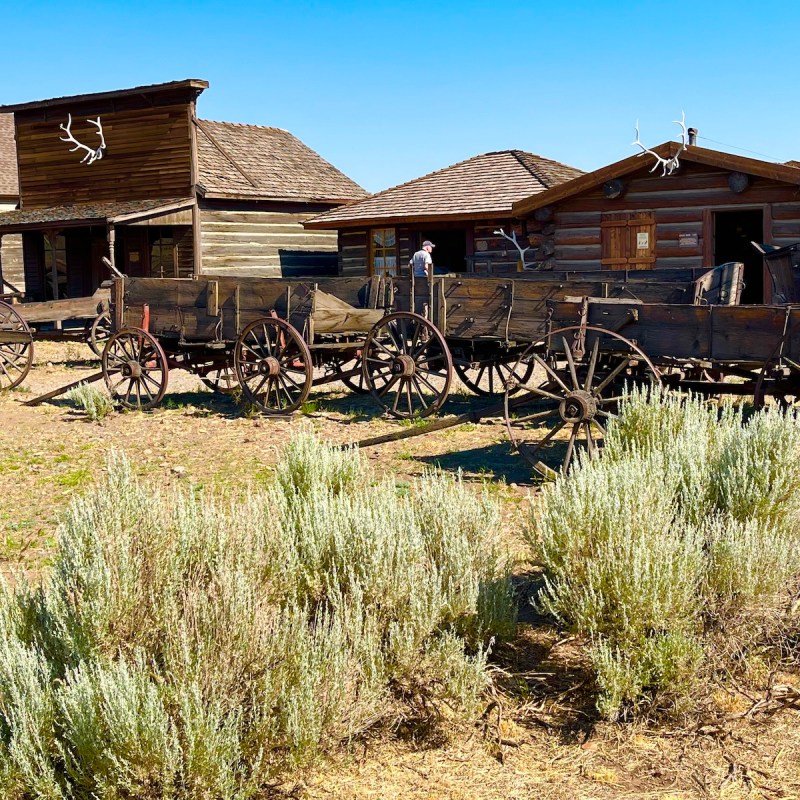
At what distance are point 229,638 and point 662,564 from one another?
69.8 inches

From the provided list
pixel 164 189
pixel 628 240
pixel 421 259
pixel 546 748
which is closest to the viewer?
pixel 546 748

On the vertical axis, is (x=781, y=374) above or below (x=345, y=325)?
below

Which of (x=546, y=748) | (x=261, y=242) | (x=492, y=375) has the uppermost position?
(x=261, y=242)

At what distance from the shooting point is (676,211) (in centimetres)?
1731

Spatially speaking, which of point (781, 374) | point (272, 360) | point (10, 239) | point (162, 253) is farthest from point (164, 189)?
point (781, 374)

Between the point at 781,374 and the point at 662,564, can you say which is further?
the point at 781,374

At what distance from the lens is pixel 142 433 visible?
1066 cm

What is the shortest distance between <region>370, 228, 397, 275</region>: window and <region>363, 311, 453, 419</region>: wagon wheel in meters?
10.8

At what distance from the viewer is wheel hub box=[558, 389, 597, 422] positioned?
7766 millimetres

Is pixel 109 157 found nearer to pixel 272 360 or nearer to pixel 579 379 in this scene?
pixel 272 360

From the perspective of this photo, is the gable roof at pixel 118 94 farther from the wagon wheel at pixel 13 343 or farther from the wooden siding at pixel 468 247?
the wagon wheel at pixel 13 343

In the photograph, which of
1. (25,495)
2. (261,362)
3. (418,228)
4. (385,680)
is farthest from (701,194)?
(385,680)

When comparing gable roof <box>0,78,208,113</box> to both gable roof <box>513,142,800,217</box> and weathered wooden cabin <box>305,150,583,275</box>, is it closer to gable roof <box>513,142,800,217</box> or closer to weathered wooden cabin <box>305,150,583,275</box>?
weathered wooden cabin <box>305,150,583,275</box>

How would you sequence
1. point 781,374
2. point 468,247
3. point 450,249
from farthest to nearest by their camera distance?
point 450,249
point 468,247
point 781,374
